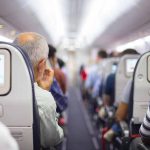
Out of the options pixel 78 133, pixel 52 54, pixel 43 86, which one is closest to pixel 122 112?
pixel 52 54

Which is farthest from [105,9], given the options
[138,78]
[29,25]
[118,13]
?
[138,78]

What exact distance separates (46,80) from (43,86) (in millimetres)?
Result: 105

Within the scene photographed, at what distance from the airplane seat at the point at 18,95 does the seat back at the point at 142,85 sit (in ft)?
4.28

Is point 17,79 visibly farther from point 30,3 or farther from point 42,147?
point 30,3

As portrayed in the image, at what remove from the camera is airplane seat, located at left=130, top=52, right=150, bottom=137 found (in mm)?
3629

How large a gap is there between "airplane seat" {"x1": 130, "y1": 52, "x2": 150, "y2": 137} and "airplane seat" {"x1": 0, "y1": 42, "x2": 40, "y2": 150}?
130 centimetres

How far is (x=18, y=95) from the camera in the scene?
2.60 meters

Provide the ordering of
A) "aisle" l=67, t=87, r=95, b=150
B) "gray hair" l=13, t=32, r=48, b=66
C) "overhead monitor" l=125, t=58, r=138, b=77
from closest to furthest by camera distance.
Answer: "gray hair" l=13, t=32, r=48, b=66 → "overhead monitor" l=125, t=58, r=138, b=77 → "aisle" l=67, t=87, r=95, b=150

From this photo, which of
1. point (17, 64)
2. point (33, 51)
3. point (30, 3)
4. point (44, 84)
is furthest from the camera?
point (30, 3)

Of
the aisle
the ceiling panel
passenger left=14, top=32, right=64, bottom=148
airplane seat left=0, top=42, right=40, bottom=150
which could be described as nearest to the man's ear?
passenger left=14, top=32, right=64, bottom=148

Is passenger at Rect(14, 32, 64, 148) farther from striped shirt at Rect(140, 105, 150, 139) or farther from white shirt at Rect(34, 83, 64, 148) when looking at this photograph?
striped shirt at Rect(140, 105, 150, 139)

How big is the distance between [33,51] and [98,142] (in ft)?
14.4

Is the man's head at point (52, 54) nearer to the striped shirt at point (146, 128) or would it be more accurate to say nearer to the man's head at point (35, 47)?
the man's head at point (35, 47)

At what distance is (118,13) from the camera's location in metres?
6.75
